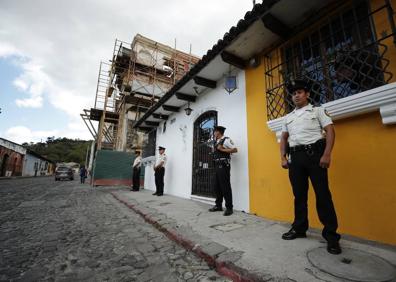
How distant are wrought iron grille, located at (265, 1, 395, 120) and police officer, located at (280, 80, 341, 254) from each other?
2.62 feet

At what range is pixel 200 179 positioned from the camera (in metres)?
6.02

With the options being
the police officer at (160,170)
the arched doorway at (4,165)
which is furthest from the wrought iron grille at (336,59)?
the arched doorway at (4,165)

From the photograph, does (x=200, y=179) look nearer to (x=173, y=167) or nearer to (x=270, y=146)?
(x=173, y=167)

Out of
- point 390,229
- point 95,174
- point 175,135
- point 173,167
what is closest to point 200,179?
point 173,167

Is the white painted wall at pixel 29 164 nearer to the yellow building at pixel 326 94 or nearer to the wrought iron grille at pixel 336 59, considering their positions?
the yellow building at pixel 326 94

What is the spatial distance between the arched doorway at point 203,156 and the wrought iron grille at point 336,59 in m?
2.22

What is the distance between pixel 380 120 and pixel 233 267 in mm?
2357

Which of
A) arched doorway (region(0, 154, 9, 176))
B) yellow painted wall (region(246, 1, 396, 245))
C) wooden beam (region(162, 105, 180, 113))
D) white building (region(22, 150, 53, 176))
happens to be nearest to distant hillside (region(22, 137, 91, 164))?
white building (region(22, 150, 53, 176))

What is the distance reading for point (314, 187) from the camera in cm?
226

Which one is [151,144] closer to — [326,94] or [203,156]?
[203,156]

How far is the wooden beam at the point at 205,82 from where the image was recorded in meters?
5.32

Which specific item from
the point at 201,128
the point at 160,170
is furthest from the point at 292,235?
the point at 160,170

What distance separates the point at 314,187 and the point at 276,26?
268 centimetres

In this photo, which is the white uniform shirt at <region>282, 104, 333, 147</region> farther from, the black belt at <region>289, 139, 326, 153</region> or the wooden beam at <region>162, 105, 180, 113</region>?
the wooden beam at <region>162, 105, 180, 113</region>
